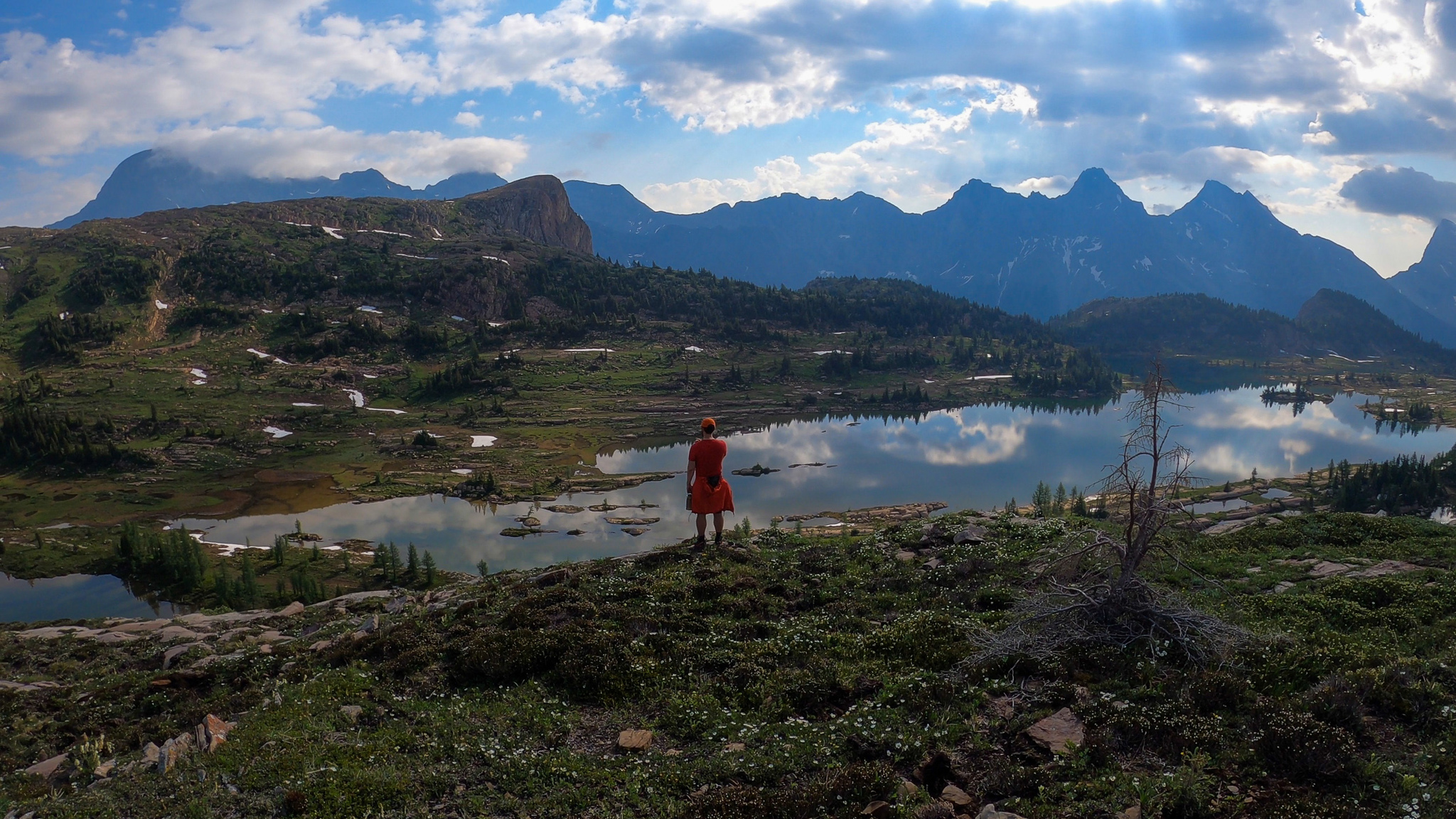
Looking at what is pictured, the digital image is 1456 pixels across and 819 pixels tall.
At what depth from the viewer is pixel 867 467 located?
10731 centimetres

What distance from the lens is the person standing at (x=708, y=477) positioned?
19344mm

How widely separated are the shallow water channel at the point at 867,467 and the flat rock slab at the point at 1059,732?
30051mm

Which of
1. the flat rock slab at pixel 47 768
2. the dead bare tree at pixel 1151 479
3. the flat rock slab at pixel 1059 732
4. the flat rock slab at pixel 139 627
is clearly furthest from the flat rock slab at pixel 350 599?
the dead bare tree at pixel 1151 479

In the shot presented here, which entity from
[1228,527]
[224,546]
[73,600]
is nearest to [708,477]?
[1228,527]

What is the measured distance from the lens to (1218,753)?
9.15 metres

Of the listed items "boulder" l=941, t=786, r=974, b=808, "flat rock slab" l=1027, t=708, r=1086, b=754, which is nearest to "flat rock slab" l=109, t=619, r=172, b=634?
"boulder" l=941, t=786, r=974, b=808

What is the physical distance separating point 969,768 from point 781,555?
12428 millimetres

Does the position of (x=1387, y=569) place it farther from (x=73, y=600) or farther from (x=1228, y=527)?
(x=73, y=600)

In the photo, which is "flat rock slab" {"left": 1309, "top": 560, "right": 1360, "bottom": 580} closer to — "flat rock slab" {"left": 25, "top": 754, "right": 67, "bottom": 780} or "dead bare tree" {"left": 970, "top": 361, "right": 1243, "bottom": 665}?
"dead bare tree" {"left": 970, "top": 361, "right": 1243, "bottom": 665}

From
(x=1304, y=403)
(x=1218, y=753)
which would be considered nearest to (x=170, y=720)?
(x=1218, y=753)

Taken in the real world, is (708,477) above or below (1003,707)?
above

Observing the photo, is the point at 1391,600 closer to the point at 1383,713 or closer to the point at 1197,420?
the point at 1383,713

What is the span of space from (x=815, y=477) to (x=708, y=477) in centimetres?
8191

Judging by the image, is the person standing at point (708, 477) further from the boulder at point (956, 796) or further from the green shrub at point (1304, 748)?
the green shrub at point (1304, 748)
